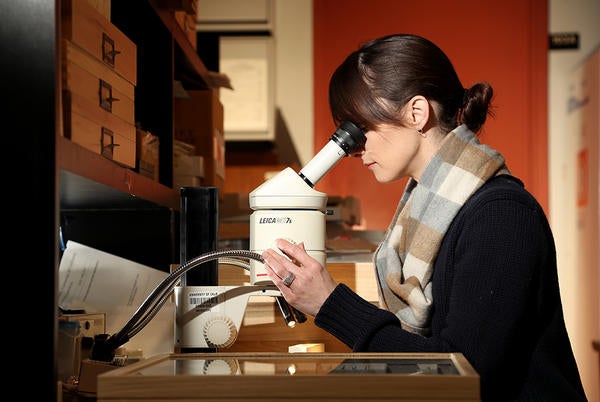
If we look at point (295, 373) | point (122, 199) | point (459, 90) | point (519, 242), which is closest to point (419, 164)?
point (459, 90)

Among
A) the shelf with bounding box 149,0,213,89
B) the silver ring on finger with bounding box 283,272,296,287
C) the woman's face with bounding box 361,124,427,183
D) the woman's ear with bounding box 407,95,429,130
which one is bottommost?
the silver ring on finger with bounding box 283,272,296,287

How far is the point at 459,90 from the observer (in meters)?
1.57

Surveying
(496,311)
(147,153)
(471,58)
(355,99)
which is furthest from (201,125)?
(471,58)

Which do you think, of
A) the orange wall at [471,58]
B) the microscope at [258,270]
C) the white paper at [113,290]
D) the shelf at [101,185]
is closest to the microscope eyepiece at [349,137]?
the microscope at [258,270]

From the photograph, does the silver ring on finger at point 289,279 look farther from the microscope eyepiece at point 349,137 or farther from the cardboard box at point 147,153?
the cardboard box at point 147,153

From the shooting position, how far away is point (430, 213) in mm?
1421

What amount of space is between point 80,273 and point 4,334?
777mm

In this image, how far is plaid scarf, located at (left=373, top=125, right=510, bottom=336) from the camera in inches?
54.8

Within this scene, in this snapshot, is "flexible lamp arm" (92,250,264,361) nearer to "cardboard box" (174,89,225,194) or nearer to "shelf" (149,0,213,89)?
"shelf" (149,0,213,89)

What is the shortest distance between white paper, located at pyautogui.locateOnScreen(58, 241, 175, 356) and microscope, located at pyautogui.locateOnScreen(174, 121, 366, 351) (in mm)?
323

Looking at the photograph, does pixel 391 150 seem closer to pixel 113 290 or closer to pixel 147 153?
pixel 147 153

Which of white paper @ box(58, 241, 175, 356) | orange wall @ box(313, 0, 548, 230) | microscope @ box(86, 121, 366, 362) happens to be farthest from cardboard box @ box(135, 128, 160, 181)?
orange wall @ box(313, 0, 548, 230)

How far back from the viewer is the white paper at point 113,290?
1.70 metres

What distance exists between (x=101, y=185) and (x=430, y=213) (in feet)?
1.81
